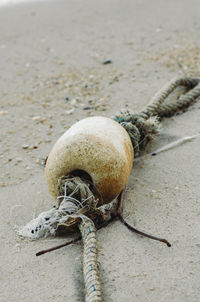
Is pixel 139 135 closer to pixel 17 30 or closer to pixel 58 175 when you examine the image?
pixel 58 175

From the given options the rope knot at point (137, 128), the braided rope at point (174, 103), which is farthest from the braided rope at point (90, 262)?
the braided rope at point (174, 103)

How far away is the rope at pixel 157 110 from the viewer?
8.62 feet

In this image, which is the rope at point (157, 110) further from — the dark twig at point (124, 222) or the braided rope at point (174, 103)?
the dark twig at point (124, 222)

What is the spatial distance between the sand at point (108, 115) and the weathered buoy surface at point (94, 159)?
0.89 ft

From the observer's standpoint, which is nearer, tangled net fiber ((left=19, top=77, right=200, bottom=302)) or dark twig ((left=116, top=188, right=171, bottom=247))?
tangled net fiber ((left=19, top=77, right=200, bottom=302))

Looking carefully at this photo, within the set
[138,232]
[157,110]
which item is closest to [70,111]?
[157,110]

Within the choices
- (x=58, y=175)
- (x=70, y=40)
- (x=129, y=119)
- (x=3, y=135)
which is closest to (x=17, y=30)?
(x=70, y=40)

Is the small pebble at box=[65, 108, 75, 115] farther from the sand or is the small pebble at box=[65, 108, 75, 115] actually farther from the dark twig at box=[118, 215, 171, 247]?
the dark twig at box=[118, 215, 171, 247]

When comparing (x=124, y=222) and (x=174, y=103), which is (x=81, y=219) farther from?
(x=174, y=103)

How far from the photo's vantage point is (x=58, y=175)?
2.08 meters

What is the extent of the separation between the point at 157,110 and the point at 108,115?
18.9 inches

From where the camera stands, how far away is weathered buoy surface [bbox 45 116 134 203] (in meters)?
2.01

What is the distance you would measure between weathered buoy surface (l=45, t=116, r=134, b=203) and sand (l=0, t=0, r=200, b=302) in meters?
0.27

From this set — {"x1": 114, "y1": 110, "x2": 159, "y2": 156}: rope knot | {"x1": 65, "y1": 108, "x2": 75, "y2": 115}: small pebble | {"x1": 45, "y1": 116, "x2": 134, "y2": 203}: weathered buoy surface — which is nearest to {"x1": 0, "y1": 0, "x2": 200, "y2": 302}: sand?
{"x1": 65, "y1": 108, "x2": 75, "y2": 115}: small pebble
